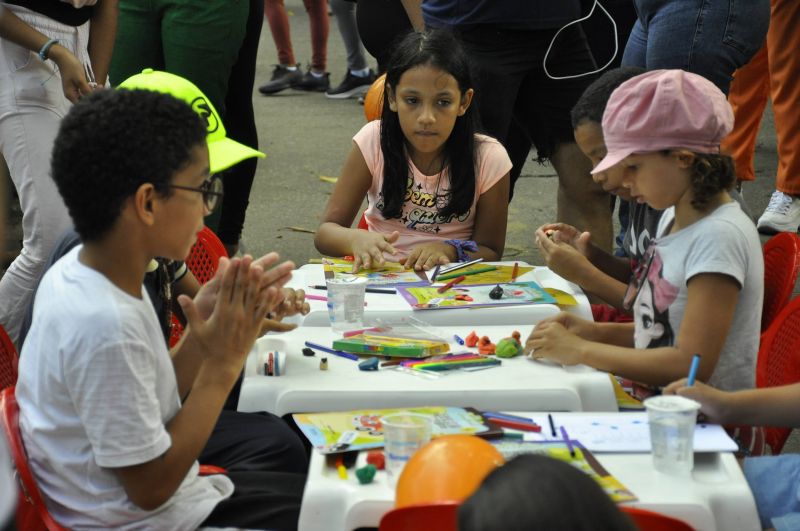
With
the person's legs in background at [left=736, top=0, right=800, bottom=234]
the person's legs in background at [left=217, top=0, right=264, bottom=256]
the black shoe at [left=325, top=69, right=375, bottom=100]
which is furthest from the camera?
the black shoe at [left=325, top=69, right=375, bottom=100]

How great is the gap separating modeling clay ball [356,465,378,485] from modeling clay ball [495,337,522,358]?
0.69 meters

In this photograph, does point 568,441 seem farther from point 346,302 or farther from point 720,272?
point 346,302

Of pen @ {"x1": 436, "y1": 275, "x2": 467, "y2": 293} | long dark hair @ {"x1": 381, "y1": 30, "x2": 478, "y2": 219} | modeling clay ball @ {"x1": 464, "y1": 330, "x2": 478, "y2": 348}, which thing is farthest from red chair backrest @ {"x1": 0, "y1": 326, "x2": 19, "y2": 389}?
long dark hair @ {"x1": 381, "y1": 30, "x2": 478, "y2": 219}

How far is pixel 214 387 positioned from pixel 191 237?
0.97ft

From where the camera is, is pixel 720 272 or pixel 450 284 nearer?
pixel 720 272

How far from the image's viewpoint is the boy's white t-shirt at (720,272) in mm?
2428

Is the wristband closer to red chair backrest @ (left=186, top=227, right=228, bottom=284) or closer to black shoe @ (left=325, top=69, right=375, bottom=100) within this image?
red chair backrest @ (left=186, top=227, right=228, bottom=284)

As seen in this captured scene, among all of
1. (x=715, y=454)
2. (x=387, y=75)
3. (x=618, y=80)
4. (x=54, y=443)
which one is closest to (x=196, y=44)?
(x=387, y=75)

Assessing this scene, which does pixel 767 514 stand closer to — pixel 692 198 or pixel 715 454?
pixel 715 454

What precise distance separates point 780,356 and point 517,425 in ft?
2.62

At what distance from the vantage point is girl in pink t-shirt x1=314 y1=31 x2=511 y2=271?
12.3 ft

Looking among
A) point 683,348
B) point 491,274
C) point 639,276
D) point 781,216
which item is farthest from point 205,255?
point 781,216

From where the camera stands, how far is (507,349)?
256 cm

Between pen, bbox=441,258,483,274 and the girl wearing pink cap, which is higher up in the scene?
the girl wearing pink cap
